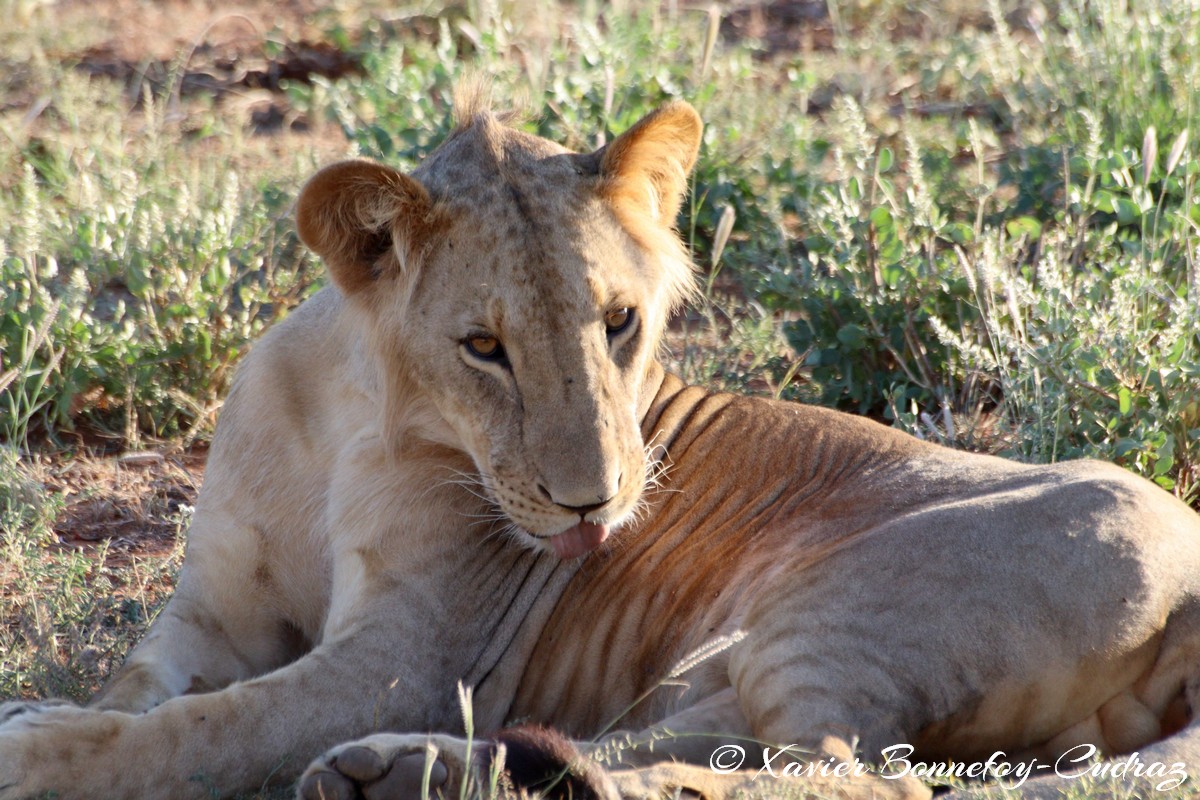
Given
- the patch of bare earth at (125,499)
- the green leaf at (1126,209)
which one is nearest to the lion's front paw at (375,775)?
the patch of bare earth at (125,499)

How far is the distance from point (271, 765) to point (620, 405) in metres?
1.10

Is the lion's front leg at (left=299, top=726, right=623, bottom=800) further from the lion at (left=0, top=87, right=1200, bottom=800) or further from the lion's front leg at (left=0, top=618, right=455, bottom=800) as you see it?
the lion's front leg at (left=0, top=618, right=455, bottom=800)

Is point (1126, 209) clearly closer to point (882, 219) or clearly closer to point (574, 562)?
point (882, 219)

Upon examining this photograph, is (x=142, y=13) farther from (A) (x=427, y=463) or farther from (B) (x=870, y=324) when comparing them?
(A) (x=427, y=463)

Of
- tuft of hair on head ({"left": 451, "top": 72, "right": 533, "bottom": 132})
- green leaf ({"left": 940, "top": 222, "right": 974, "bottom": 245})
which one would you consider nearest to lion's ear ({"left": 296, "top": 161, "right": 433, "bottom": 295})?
tuft of hair on head ({"left": 451, "top": 72, "right": 533, "bottom": 132})

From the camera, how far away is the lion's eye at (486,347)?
340cm

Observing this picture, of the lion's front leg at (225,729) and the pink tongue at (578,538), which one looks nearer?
the lion's front leg at (225,729)

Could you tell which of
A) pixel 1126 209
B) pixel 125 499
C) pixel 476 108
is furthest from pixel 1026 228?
pixel 125 499

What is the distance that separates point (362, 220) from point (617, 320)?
640mm

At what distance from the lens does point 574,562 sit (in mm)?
3746

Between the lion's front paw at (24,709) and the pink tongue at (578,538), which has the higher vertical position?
the pink tongue at (578,538)

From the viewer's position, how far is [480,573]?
363 cm

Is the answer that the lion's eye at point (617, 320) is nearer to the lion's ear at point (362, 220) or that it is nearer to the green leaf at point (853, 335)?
the lion's ear at point (362, 220)

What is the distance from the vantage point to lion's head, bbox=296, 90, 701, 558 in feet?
10.9
